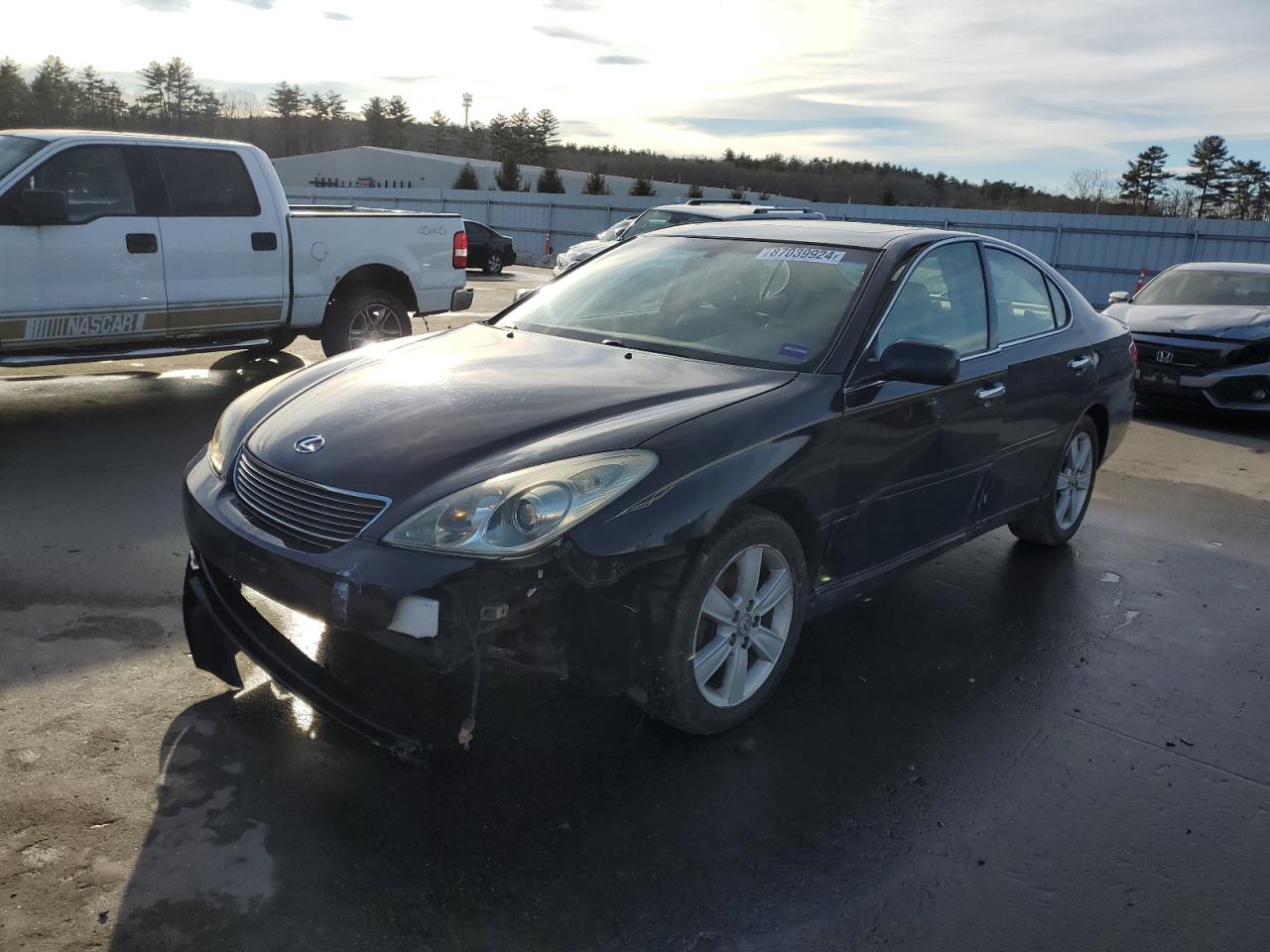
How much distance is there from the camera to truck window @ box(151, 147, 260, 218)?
26.4 feet

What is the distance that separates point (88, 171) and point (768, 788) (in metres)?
6.97

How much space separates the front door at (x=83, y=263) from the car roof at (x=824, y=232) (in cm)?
462

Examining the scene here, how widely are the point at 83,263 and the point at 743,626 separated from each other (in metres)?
6.22

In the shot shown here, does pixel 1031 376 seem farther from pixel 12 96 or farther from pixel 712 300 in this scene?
pixel 12 96

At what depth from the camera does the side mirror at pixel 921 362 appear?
376 cm

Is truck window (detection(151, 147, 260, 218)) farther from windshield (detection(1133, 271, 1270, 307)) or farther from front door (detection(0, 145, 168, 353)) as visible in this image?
windshield (detection(1133, 271, 1270, 307))

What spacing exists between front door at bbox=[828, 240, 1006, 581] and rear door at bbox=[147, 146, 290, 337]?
591cm

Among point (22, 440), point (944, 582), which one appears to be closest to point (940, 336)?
point (944, 582)

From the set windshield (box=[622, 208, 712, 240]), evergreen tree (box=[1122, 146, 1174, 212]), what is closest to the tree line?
evergreen tree (box=[1122, 146, 1174, 212])

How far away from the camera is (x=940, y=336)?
4.44 metres

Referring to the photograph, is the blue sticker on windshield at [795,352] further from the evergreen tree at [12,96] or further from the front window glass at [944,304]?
the evergreen tree at [12,96]

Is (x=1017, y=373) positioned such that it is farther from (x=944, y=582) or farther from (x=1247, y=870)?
(x=1247, y=870)

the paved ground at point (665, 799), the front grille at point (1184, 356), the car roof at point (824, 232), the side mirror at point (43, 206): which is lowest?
the paved ground at point (665, 799)

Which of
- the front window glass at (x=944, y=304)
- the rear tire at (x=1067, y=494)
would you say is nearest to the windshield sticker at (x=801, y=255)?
the front window glass at (x=944, y=304)
